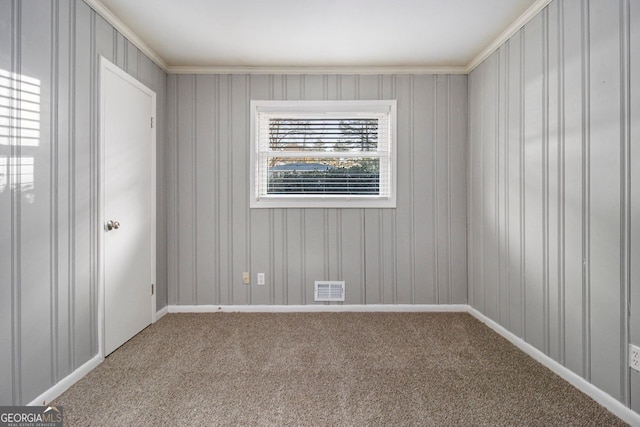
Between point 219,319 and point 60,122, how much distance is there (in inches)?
79.9

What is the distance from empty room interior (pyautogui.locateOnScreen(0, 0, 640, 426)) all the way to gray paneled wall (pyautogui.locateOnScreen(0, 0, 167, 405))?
1 cm

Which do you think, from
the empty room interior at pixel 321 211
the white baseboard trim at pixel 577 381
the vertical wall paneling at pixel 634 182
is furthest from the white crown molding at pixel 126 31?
the white baseboard trim at pixel 577 381

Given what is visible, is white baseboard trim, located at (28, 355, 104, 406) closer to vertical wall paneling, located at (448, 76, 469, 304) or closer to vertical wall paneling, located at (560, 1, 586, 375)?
vertical wall paneling, located at (448, 76, 469, 304)

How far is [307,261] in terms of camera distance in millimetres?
3318

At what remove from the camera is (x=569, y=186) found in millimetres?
1983

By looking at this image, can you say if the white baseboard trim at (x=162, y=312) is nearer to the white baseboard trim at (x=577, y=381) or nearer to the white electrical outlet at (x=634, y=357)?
the white baseboard trim at (x=577, y=381)

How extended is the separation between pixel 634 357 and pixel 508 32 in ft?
7.77

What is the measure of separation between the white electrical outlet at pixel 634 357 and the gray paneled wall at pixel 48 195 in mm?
3097

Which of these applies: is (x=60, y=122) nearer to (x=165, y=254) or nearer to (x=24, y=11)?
(x=24, y=11)

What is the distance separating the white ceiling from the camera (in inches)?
89.2

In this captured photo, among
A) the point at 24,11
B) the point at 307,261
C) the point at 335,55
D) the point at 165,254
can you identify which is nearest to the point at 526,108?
the point at 335,55

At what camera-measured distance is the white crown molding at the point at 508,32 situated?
7.30 ft

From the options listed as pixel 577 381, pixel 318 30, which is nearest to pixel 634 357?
pixel 577 381

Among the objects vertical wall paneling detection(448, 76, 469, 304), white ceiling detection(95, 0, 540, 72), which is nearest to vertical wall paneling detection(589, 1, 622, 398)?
white ceiling detection(95, 0, 540, 72)
